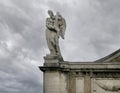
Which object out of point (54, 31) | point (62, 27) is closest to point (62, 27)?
point (62, 27)

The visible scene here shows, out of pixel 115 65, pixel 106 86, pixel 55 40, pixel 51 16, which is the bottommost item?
pixel 106 86

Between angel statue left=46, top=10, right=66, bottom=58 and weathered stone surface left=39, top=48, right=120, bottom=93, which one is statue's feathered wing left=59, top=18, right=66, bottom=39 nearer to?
angel statue left=46, top=10, right=66, bottom=58

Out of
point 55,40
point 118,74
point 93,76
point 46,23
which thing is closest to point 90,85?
point 93,76

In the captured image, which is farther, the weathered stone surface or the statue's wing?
the statue's wing

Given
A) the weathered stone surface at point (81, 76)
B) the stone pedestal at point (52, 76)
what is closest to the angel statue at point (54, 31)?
the stone pedestal at point (52, 76)

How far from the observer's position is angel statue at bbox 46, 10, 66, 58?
1641 cm

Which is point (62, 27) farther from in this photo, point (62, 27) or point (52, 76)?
point (52, 76)

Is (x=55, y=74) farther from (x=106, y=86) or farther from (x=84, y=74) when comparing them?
(x=106, y=86)

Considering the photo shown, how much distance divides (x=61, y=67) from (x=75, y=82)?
3.42 feet

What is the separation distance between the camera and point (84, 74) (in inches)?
639

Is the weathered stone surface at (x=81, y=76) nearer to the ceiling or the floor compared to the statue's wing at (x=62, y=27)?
nearer to the floor

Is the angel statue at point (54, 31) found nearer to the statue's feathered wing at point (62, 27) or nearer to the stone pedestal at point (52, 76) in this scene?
the statue's feathered wing at point (62, 27)

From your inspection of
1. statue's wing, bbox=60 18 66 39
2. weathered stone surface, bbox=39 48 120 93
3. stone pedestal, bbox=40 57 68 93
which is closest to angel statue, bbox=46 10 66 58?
statue's wing, bbox=60 18 66 39

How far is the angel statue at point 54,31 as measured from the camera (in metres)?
16.4
